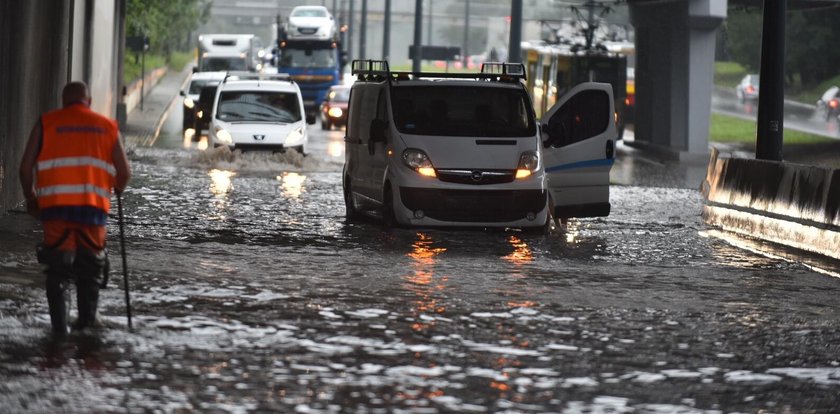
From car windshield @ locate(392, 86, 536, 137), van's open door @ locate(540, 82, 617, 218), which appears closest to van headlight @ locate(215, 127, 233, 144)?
car windshield @ locate(392, 86, 536, 137)

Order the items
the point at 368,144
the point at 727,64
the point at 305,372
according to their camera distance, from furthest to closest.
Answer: the point at 727,64, the point at 368,144, the point at 305,372

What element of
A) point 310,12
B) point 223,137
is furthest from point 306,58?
point 223,137

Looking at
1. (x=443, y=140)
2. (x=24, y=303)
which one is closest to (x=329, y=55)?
(x=443, y=140)

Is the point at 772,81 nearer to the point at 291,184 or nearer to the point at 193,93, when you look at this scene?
the point at 291,184

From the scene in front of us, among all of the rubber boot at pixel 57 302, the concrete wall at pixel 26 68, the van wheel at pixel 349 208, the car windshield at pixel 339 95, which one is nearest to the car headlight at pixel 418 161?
the van wheel at pixel 349 208

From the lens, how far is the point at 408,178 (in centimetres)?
1838

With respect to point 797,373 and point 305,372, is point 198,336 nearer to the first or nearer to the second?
point 305,372

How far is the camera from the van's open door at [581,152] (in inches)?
761

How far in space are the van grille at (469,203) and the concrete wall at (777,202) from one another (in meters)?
2.80

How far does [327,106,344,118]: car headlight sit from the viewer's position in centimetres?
5263

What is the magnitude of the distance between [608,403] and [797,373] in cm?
166

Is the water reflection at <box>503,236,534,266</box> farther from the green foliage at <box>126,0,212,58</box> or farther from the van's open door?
the green foliage at <box>126,0,212,58</box>

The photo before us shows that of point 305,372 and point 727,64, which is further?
point 727,64

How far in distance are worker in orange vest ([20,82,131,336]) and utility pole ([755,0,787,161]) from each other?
12375mm
